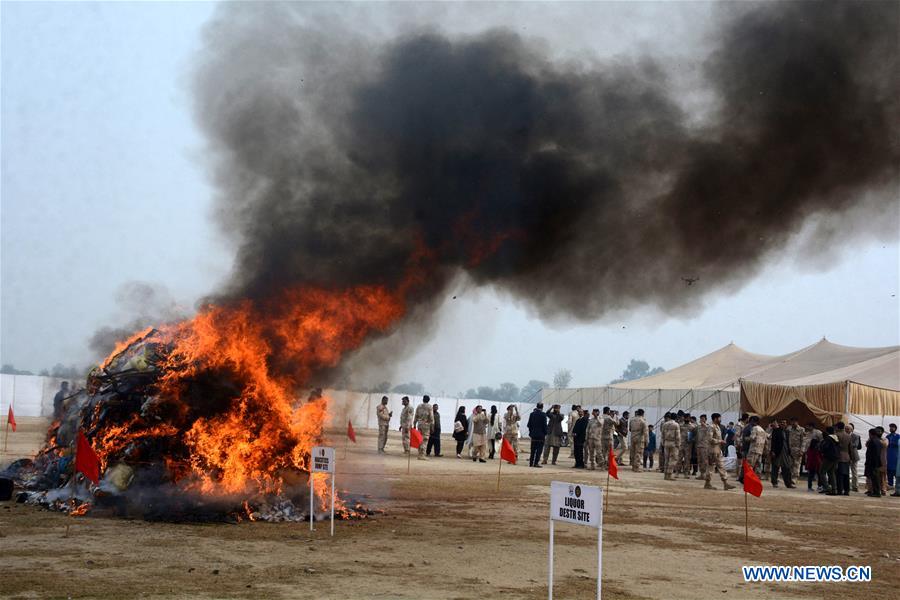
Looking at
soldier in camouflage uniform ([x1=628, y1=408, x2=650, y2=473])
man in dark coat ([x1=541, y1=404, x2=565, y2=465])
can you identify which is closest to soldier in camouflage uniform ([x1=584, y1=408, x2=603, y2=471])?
soldier in camouflage uniform ([x1=628, y1=408, x2=650, y2=473])

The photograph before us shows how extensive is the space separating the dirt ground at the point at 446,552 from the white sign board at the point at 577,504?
1.21m

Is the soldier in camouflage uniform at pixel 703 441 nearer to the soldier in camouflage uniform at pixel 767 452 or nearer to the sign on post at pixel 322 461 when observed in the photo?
the soldier in camouflage uniform at pixel 767 452

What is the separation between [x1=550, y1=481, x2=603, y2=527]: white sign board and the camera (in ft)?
22.7

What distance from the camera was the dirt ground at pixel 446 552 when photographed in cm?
808

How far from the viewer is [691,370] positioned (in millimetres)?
39750

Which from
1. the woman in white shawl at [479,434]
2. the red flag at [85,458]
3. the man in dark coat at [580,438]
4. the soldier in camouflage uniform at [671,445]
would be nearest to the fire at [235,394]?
the red flag at [85,458]

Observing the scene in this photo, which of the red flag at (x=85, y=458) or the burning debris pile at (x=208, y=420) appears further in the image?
the burning debris pile at (x=208, y=420)

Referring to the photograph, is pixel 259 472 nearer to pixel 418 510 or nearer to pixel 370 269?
pixel 418 510

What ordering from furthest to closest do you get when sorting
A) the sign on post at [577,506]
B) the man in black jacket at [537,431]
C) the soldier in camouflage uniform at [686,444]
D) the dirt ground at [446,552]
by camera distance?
the man in black jacket at [537,431] < the soldier in camouflage uniform at [686,444] < the dirt ground at [446,552] < the sign on post at [577,506]

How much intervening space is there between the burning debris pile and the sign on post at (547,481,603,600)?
6.07m

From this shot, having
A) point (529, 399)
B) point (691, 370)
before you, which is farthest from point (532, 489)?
point (529, 399)

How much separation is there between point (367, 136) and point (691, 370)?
93.8ft

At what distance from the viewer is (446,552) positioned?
10156mm

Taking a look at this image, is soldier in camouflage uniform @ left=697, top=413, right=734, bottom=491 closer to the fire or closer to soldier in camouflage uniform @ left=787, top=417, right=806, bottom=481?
soldier in camouflage uniform @ left=787, top=417, right=806, bottom=481
